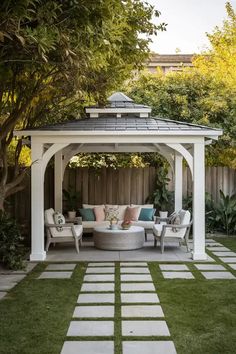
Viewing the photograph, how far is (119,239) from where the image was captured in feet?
37.3

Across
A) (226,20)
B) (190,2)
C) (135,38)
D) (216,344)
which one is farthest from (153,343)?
(226,20)

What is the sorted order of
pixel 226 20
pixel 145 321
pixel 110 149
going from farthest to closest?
pixel 226 20 → pixel 110 149 → pixel 145 321

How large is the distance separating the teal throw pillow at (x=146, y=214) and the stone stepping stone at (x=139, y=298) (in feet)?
21.6

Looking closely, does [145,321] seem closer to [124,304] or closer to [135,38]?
[124,304]

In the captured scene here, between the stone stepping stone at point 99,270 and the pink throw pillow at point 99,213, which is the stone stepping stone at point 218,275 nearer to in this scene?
the stone stepping stone at point 99,270

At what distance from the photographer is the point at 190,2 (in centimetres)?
1486

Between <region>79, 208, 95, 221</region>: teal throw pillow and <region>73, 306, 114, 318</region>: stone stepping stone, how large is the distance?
742cm

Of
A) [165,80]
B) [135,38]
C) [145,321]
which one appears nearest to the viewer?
[145,321]

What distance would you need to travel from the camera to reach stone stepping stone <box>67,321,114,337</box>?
17.3 feet

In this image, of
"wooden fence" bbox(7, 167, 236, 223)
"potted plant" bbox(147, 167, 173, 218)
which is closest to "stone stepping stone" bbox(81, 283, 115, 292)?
"potted plant" bbox(147, 167, 173, 218)

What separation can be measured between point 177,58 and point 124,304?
2415 centimetres

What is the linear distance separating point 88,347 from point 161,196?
33.5 ft

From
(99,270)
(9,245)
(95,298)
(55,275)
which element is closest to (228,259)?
(99,270)

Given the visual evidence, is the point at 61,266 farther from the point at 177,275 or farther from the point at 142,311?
the point at 142,311
